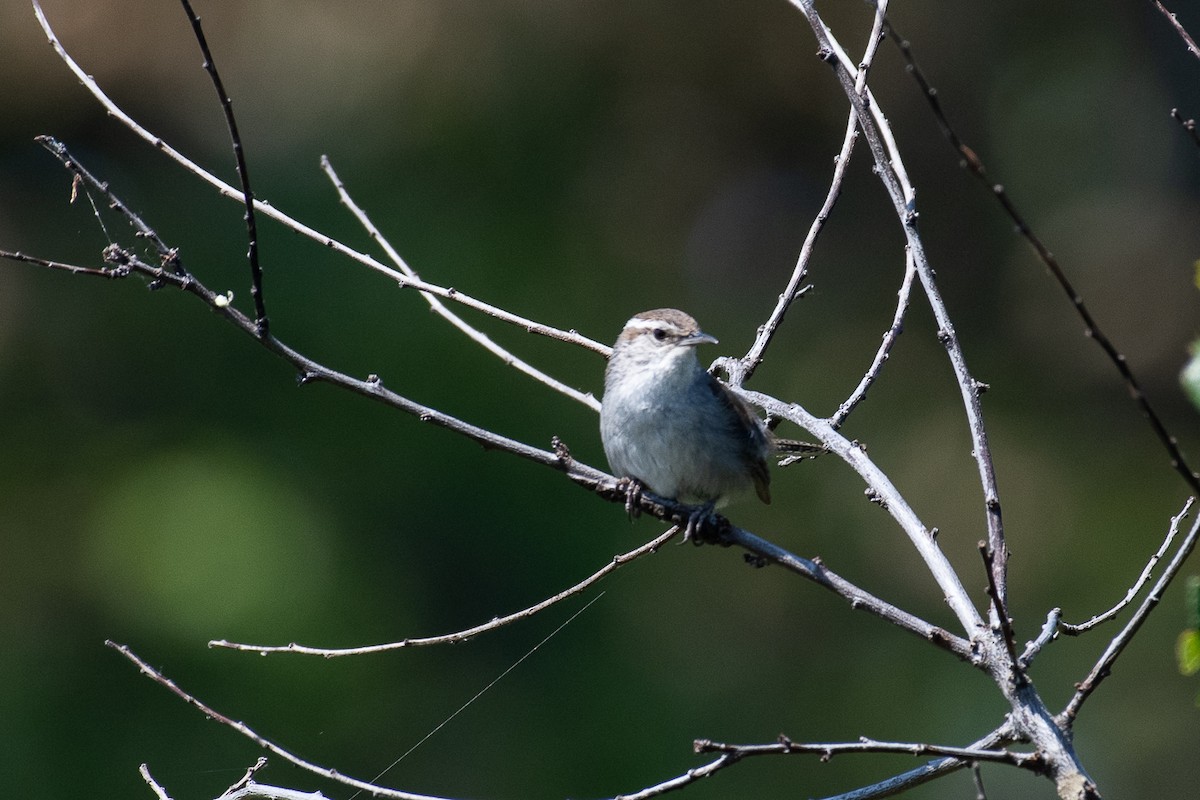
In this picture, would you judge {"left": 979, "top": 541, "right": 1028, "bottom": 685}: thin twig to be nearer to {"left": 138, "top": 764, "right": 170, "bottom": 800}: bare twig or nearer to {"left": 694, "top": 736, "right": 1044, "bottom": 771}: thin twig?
{"left": 694, "top": 736, "right": 1044, "bottom": 771}: thin twig

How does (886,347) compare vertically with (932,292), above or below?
below

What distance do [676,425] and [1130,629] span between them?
1891 mm

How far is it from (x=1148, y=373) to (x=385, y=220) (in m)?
6.17

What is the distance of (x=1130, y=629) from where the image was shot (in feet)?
7.13

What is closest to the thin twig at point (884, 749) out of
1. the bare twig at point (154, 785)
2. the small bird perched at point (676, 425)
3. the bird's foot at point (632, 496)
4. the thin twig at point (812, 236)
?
the bird's foot at point (632, 496)

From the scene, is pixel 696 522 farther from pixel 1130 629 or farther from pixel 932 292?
pixel 1130 629

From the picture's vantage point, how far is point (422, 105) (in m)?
10.0

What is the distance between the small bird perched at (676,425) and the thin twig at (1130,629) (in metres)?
1.70

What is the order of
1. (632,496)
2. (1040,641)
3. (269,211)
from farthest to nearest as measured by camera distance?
(269,211)
(632,496)
(1040,641)

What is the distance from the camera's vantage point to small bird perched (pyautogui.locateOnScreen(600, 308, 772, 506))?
12.8 ft

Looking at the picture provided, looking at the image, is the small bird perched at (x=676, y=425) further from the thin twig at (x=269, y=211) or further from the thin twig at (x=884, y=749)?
the thin twig at (x=884, y=749)

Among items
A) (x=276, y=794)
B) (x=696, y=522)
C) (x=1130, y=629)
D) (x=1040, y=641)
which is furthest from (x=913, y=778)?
(x=276, y=794)

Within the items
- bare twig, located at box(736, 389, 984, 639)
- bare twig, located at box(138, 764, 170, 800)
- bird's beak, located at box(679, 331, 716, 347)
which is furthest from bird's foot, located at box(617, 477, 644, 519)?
bare twig, located at box(138, 764, 170, 800)

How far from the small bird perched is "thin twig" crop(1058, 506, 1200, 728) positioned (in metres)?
1.70
